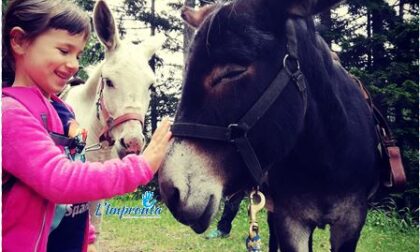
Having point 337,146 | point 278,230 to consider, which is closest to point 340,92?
point 337,146

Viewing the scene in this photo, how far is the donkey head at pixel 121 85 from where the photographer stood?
1526mm

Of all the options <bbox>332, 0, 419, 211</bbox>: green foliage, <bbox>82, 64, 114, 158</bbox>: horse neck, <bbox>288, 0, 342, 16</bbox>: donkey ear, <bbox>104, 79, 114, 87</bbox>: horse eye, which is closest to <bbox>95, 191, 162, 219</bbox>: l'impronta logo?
<bbox>82, 64, 114, 158</bbox>: horse neck

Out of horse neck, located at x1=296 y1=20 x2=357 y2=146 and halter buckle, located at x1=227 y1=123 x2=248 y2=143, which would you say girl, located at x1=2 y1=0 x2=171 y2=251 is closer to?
halter buckle, located at x1=227 y1=123 x2=248 y2=143

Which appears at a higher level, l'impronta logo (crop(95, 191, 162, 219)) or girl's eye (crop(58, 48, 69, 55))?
girl's eye (crop(58, 48, 69, 55))

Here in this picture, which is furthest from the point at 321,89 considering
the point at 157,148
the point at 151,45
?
the point at 151,45

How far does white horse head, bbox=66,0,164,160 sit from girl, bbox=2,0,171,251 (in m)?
0.64

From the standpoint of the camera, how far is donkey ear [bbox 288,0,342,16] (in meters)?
1.09

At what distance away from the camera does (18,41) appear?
2.75ft

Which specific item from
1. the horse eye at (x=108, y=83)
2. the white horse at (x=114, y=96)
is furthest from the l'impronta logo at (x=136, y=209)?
the horse eye at (x=108, y=83)

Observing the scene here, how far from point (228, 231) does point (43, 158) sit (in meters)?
1.35

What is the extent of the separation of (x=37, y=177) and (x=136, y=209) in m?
1.00

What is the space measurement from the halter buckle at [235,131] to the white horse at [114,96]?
0.58 m

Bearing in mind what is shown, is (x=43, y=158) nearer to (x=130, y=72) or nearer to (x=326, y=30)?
(x=130, y=72)

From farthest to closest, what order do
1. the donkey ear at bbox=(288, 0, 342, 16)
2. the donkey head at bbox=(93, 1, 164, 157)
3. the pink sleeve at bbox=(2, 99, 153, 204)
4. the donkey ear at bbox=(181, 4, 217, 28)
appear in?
the donkey head at bbox=(93, 1, 164, 157), the donkey ear at bbox=(181, 4, 217, 28), the donkey ear at bbox=(288, 0, 342, 16), the pink sleeve at bbox=(2, 99, 153, 204)
